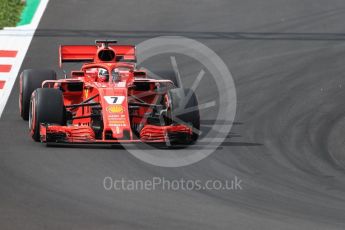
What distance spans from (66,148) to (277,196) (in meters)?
3.78

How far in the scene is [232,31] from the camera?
25234 millimetres

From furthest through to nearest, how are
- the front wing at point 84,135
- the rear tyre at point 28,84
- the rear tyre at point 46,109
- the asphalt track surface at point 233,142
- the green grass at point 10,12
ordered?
the green grass at point 10,12
the rear tyre at point 28,84
the rear tyre at point 46,109
the front wing at point 84,135
the asphalt track surface at point 233,142

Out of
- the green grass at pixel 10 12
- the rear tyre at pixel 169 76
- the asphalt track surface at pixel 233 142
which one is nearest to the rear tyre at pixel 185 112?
the asphalt track surface at pixel 233 142

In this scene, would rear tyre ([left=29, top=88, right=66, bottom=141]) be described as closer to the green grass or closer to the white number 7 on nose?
the white number 7 on nose

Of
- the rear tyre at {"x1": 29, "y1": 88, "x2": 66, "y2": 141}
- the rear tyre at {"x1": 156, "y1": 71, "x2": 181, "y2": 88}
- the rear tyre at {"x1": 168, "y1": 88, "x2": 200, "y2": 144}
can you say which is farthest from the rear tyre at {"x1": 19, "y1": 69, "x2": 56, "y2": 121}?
the rear tyre at {"x1": 168, "y1": 88, "x2": 200, "y2": 144}

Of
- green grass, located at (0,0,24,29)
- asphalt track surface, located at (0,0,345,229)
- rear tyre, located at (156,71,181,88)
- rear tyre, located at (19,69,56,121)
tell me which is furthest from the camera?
green grass, located at (0,0,24,29)

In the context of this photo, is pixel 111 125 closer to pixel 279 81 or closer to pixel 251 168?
pixel 251 168

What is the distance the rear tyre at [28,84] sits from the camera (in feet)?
57.6

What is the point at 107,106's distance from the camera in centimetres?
1569

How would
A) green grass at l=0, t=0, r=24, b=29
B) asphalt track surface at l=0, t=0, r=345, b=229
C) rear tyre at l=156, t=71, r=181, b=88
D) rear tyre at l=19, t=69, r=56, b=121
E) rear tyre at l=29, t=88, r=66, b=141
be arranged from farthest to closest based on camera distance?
green grass at l=0, t=0, r=24, b=29 → rear tyre at l=156, t=71, r=181, b=88 → rear tyre at l=19, t=69, r=56, b=121 → rear tyre at l=29, t=88, r=66, b=141 → asphalt track surface at l=0, t=0, r=345, b=229

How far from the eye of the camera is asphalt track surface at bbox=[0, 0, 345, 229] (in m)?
11.4

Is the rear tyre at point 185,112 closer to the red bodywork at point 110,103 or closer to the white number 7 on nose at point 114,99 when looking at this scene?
the red bodywork at point 110,103

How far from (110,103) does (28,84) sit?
93.6 inches

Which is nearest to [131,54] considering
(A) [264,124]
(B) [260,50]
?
(A) [264,124]
